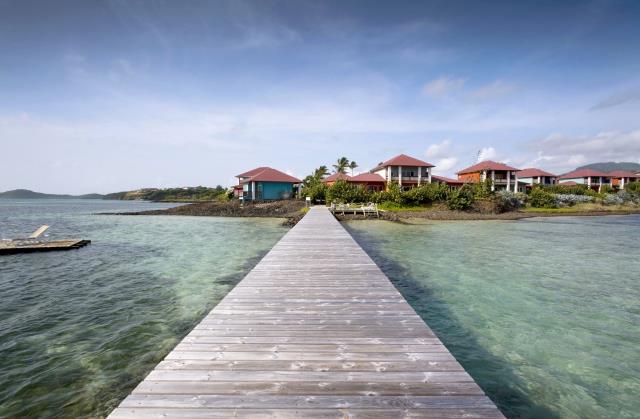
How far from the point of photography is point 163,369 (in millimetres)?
3447

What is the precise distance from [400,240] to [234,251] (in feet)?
35.3

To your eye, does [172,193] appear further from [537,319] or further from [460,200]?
[537,319]

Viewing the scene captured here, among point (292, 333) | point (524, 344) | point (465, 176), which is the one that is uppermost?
point (465, 176)

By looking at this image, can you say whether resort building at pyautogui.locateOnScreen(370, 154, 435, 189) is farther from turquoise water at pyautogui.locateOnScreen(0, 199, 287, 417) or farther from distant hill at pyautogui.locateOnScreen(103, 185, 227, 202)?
distant hill at pyautogui.locateOnScreen(103, 185, 227, 202)

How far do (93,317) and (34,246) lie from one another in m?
13.4

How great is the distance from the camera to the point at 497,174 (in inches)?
2221

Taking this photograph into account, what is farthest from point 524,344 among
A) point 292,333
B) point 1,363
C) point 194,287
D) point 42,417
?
point 1,363

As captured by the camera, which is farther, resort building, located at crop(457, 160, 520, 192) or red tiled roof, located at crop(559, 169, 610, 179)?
red tiled roof, located at crop(559, 169, 610, 179)

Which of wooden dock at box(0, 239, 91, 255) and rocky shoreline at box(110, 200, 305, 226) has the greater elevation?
rocky shoreline at box(110, 200, 305, 226)

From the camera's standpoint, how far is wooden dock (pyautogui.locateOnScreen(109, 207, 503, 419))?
2807 mm

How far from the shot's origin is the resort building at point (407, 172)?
2023 inches

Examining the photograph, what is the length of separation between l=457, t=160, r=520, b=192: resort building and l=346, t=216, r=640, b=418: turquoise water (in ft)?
134

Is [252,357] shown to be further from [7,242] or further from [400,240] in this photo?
[7,242]

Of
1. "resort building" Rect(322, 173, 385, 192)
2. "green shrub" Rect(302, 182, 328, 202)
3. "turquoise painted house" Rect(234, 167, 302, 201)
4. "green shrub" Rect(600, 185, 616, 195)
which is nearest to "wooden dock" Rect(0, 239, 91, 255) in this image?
"green shrub" Rect(302, 182, 328, 202)
